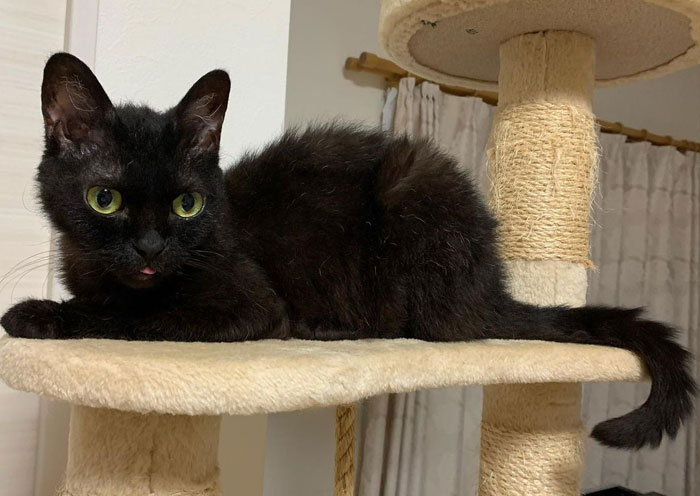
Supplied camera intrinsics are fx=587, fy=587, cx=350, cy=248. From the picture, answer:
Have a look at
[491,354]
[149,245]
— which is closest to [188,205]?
[149,245]

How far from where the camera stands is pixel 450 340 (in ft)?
3.01

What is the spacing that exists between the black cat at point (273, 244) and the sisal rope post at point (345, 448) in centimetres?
34

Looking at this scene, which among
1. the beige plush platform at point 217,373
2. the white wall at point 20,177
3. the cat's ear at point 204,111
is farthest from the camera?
the white wall at point 20,177

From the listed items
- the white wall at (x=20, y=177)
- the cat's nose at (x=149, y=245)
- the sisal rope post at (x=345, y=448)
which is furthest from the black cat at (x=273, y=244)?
the white wall at (x=20, y=177)

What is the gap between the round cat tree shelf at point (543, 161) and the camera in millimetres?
1079

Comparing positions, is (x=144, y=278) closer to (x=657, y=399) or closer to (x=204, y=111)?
(x=204, y=111)

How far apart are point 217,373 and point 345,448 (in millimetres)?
742

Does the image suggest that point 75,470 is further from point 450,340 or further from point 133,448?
point 450,340

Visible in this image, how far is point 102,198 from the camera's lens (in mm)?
698

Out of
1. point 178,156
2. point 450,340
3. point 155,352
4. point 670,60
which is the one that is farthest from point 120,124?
point 670,60

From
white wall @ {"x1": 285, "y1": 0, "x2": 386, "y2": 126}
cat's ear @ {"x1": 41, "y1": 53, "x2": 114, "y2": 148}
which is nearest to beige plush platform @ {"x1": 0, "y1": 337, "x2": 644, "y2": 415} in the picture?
cat's ear @ {"x1": 41, "y1": 53, "x2": 114, "y2": 148}

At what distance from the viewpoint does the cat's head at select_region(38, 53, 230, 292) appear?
2.29 feet

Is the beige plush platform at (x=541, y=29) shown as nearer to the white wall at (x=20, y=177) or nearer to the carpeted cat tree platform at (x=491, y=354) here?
the carpeted cat tree platform at (x=491, y=354)

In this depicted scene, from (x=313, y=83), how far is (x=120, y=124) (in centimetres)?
157
